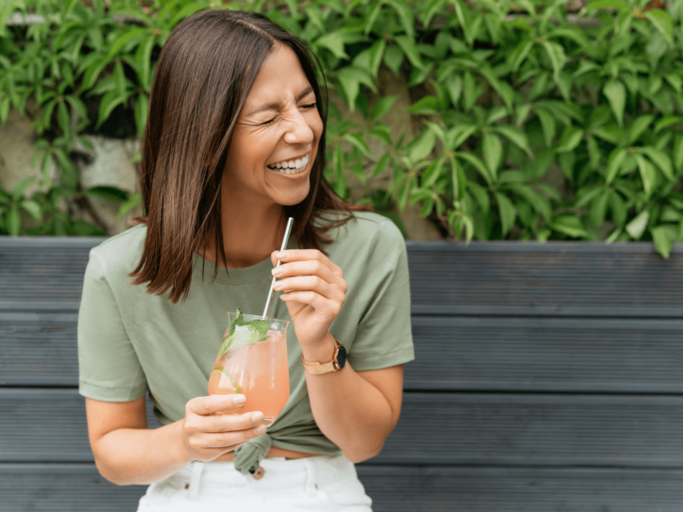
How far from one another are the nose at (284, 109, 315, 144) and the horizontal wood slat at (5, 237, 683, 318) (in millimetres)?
726

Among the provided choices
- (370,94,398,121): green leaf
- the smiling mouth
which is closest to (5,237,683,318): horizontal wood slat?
(370,94,398,121): green leaf

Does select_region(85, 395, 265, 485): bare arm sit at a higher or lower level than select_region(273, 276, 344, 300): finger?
lower

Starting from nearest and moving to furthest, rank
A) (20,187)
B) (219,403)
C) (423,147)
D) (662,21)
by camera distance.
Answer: (219,403) < (662,21) < (423,147) < (20,187)

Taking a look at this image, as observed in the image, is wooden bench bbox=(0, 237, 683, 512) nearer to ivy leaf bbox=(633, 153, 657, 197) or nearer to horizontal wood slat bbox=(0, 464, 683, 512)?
horizontal wood slat bbox=(0, 464, 683, 512)

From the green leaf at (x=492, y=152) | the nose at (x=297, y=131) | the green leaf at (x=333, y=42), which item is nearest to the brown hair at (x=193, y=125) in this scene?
the nose at (x=297, y=131)

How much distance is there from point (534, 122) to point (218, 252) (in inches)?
48.2

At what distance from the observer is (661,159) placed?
176 centimetres

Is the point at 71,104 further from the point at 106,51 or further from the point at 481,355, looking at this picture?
the point at 481,355

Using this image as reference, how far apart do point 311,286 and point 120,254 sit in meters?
0.57

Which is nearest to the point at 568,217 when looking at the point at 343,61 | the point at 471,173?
the point at 471,173

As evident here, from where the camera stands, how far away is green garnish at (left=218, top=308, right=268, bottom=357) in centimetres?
95

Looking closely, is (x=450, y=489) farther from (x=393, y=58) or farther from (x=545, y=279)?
(x=393, y=58)

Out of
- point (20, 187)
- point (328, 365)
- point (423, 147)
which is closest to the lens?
point (328, 365)

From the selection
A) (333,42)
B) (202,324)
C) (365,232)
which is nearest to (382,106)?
(333,42)
